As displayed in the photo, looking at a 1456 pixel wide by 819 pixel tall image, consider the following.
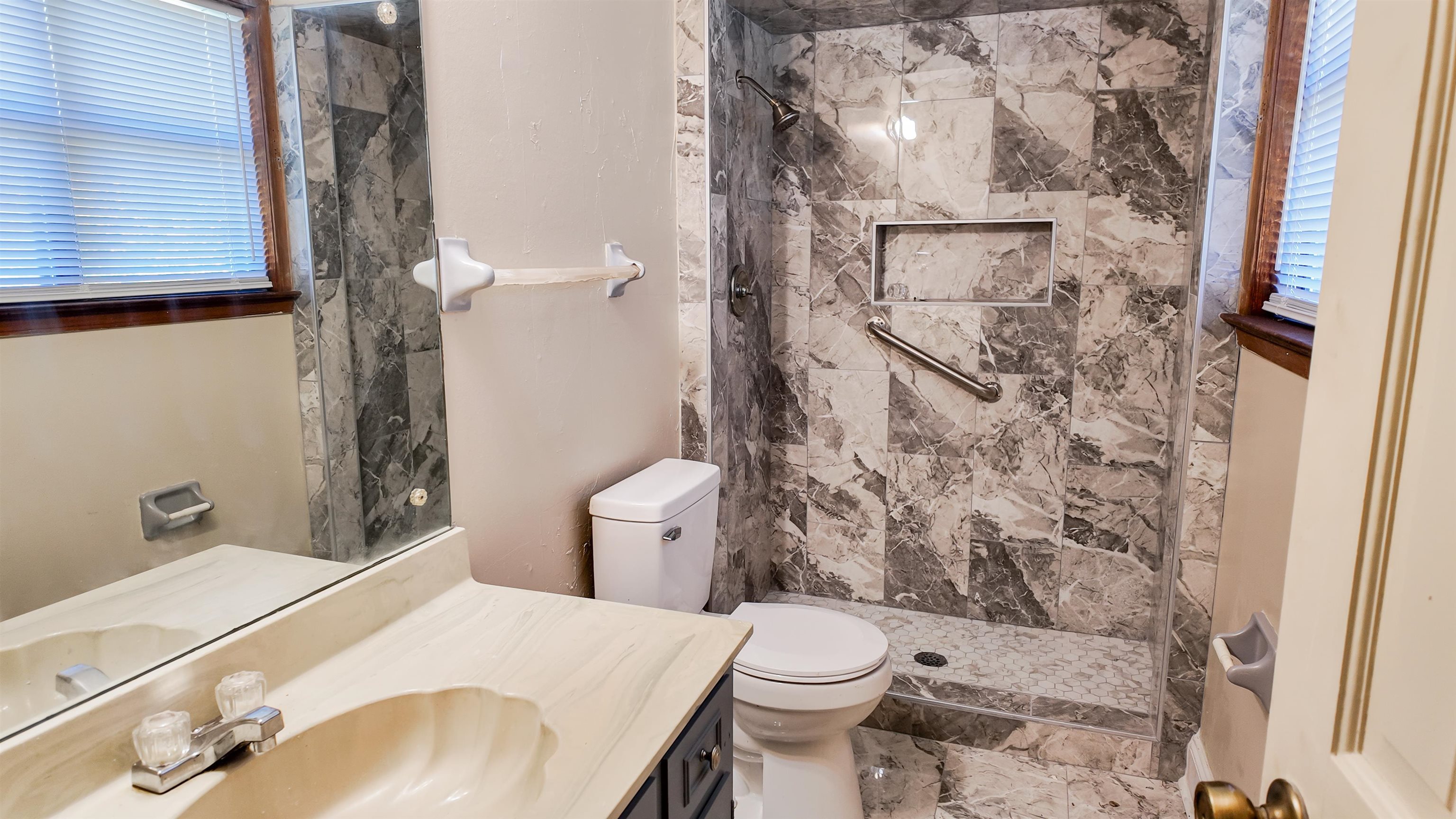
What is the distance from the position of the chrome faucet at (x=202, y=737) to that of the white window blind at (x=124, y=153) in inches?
17.4

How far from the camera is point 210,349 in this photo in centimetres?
100

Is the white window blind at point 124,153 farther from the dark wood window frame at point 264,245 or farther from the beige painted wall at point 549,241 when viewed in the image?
the beige painted wall at point 549,241

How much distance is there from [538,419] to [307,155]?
728mm

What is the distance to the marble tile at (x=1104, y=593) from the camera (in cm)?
289

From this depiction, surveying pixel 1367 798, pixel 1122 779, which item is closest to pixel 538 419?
pixel 1367 798

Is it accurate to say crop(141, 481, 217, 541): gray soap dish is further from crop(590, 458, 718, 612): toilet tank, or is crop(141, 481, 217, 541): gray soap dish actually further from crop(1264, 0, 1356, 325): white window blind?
crop(1264, 0, 1356, 325): white window blind

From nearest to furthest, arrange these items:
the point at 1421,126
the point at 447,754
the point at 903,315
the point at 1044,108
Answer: the point at 1421,126 < the point at 447,754 < the point at 1044,108 < the point at 903,315

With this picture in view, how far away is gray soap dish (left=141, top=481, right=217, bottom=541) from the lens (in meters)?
0.95

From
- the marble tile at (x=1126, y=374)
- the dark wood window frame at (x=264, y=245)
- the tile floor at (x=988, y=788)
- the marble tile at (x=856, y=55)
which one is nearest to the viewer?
the dark wood window frame at (x=264, y=245)

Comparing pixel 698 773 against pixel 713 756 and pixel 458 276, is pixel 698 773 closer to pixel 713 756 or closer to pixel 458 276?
pixel 713 756

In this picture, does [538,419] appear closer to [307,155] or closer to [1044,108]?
[307,155]

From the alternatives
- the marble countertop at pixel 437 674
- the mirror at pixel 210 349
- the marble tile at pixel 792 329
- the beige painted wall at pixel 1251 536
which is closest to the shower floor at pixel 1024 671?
the beige painted wall at pixel 1251 536

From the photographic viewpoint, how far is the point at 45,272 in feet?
2.69

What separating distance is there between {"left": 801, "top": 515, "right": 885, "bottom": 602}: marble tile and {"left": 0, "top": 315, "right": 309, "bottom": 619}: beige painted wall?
91.1 inches
